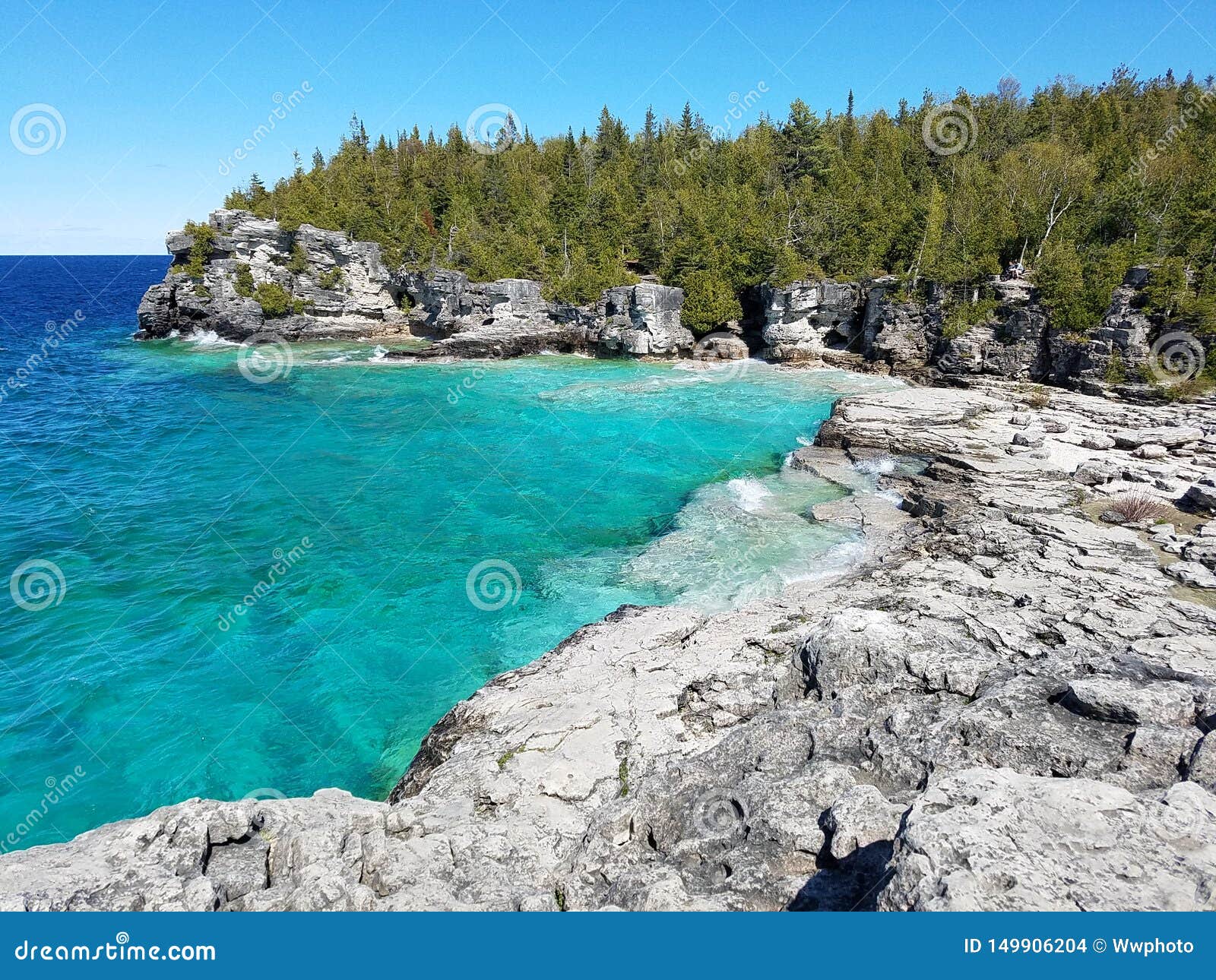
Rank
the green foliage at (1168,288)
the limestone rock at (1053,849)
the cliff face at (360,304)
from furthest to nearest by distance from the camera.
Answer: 1. the cliff face at (360,304)
2. the green foliage at (1168,288)
3. the limestone rock at (1053,849)

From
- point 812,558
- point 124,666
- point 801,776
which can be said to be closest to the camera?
point 801,776

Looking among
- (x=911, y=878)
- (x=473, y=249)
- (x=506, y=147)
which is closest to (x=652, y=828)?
(x=911, y=878)

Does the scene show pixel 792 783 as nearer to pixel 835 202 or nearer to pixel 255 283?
pixel 835 202

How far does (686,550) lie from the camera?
2048cm

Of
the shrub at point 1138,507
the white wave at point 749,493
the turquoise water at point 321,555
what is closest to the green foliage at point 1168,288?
the turquoise water at point 321,555

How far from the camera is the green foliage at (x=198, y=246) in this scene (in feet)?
205

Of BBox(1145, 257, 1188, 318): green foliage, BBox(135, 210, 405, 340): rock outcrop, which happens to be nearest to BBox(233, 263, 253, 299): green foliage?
BBox(135, 210, 405, 340): rock outcrop

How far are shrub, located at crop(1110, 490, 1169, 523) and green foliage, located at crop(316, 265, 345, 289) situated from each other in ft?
221

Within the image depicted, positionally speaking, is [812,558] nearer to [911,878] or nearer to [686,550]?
[686,550]

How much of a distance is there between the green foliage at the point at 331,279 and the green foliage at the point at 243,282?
→ 6.15m

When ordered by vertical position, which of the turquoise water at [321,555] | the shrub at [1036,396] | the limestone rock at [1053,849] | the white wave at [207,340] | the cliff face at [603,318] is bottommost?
the turquoise water at [321,555]

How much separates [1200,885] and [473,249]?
66.5 meters

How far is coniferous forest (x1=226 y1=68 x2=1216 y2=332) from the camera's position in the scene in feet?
142

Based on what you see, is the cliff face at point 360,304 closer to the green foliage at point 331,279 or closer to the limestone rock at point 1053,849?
the green foliage at point 331,279
